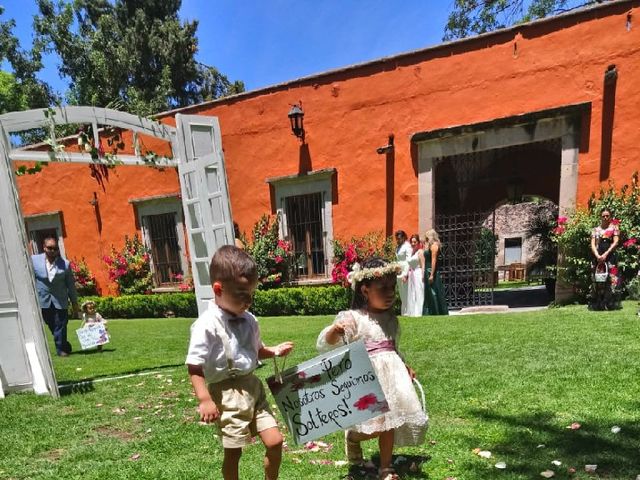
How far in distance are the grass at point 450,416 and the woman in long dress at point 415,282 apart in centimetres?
220

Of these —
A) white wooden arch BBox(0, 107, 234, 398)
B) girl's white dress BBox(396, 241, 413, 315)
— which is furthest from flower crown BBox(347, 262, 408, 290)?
girl's white dress BBox(396, 241, 413, 315)

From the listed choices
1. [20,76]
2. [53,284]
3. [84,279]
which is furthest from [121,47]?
[53,284]

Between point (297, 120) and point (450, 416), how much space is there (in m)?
7.56

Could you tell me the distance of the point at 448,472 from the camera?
90.0 inches

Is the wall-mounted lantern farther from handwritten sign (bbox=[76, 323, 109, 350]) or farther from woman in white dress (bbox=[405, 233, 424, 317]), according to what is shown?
handwritten sign (bbox=[76, 323, 109, 350])

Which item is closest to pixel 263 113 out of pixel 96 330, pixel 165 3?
pixel 96 330

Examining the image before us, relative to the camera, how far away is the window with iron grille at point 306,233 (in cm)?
998

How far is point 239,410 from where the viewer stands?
1.93 m

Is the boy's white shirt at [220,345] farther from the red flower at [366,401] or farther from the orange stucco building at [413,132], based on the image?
Result: the orange stucco building at [413,132]

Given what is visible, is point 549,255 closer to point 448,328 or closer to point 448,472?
point 448,328

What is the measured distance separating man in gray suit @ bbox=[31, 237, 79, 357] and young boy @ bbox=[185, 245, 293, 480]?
15.9ft

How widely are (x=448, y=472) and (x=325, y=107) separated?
8.13 m

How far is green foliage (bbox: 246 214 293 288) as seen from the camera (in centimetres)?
1007

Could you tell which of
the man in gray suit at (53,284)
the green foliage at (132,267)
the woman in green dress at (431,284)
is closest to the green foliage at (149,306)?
the green foliage at (132,267)
